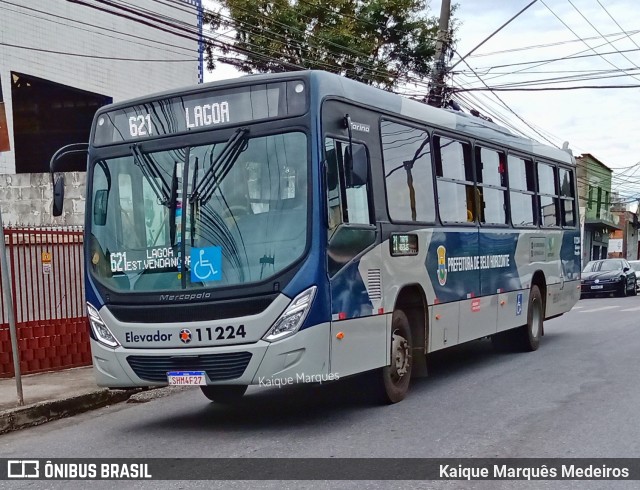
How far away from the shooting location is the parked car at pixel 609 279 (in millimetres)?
31109

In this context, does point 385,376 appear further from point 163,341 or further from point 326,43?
point 326,43

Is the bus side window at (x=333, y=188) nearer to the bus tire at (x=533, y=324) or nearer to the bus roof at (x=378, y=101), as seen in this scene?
the bus roof at (x=378, y=101)

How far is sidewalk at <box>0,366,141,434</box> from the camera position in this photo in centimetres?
890

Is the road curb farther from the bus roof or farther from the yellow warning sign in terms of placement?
the bus roof

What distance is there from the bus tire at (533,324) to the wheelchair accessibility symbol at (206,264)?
6932 mm

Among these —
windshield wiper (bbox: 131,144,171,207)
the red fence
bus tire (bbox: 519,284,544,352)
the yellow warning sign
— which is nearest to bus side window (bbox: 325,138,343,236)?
windshield wiper (bbox: 131,144,171,207)

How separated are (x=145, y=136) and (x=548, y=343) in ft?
28.9

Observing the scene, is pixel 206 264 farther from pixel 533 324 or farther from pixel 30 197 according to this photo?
pixel 30 197

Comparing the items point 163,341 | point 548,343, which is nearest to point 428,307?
point 163,341

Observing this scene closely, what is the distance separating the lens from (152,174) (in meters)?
8.19

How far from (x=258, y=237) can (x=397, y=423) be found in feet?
6.97

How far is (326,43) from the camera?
25.8m

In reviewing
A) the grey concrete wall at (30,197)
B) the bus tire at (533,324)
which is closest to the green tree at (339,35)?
the grey concrete wall at (30,197)

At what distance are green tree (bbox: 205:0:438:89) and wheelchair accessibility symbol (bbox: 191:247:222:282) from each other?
17508mm
